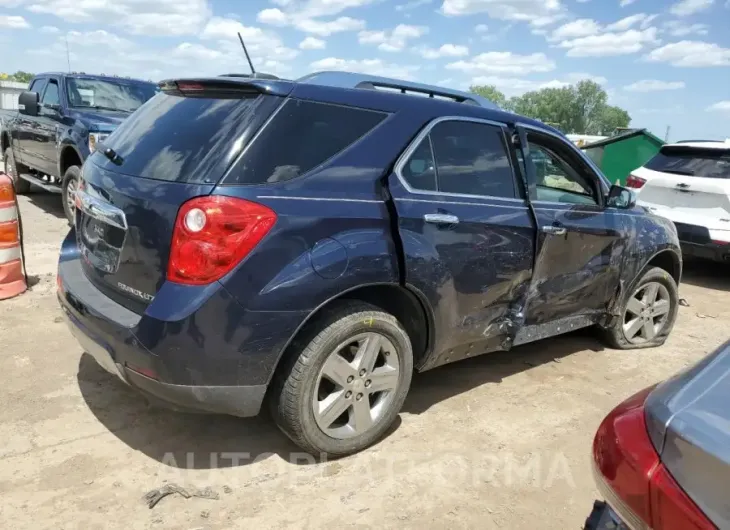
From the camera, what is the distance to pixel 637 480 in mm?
1453

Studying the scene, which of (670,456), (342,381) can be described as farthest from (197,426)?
(670,456)

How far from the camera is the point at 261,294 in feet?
8.45

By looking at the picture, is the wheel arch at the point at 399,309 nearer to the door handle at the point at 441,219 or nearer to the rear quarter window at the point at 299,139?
the door handle at the point at 441,219

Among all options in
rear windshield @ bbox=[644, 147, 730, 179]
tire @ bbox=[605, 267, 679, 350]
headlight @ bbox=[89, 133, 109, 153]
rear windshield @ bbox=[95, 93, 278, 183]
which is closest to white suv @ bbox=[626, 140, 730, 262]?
rear windshield @ bbox=[644, 147, 730, 179]

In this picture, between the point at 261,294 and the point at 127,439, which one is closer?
the point at 261,294

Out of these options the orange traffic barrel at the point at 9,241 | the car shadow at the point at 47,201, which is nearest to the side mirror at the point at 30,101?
the car shadow at the point at 47,201

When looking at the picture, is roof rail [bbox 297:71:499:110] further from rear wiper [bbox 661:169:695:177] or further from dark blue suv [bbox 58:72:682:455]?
rear wiper [bbox 661:169:695:177]

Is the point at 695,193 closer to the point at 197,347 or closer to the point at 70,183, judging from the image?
the point at 197,347

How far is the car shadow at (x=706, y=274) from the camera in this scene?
25.3 feet

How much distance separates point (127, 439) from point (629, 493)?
254 centimetres

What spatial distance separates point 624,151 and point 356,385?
1099 centimetres

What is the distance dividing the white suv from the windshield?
710 cm

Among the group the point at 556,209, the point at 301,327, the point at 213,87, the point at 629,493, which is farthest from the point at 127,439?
the point at 556,209

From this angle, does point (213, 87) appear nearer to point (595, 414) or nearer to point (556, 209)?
point (556, 209)
